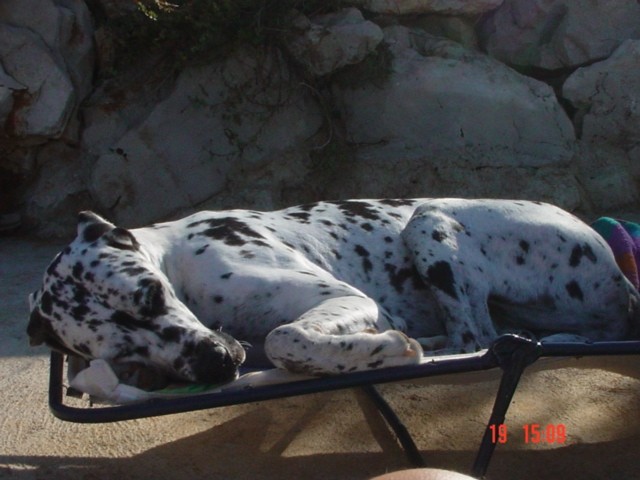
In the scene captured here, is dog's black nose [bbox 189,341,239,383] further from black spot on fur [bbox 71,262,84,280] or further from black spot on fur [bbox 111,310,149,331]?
black spot on fur [bbox 71,262,84,280]

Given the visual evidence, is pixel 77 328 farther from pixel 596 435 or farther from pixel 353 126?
pixel 353 126

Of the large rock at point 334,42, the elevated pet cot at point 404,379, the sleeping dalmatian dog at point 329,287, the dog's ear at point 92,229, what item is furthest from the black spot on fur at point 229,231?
the large rock at point 334,42

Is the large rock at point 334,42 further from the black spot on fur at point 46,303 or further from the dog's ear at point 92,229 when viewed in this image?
the black spot on fur at point 46,303

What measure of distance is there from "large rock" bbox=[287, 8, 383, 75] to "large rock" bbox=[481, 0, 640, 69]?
1.16m

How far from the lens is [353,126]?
6184mm

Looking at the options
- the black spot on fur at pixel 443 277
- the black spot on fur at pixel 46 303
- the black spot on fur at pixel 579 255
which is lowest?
the black spot on fur at pixel 443 277

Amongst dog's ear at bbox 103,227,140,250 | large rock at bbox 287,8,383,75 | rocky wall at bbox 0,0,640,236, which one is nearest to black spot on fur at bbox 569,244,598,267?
dog's ear at bbox 103,227,140,250

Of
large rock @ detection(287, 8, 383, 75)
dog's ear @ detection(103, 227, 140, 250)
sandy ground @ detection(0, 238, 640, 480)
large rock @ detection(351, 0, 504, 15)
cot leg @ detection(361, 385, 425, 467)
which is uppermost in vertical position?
large rock @ detection(351, 0, 504, 15)

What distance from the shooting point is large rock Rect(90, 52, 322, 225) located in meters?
5.97

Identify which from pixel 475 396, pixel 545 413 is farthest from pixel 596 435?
pixel 475 396

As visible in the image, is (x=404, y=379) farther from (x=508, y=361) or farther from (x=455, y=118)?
(x=455, y=118)

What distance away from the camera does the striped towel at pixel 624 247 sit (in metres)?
3.63

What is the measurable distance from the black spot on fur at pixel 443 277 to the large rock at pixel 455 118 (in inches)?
108

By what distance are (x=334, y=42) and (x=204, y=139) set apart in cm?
115
